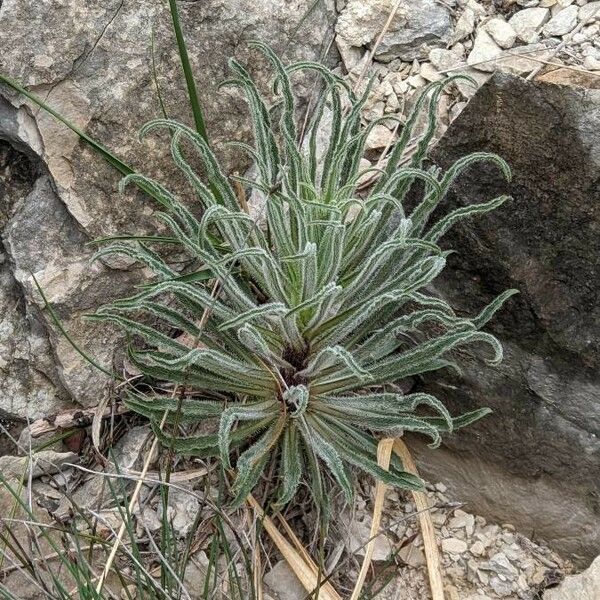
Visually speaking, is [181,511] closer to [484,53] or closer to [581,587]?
[581,587]

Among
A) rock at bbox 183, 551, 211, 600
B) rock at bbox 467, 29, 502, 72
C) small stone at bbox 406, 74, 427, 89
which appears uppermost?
rock at bbox 467, 29, 502, 72

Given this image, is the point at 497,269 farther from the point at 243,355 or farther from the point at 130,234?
the point at 130,234

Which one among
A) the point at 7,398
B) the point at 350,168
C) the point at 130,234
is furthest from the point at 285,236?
the point at 7,398

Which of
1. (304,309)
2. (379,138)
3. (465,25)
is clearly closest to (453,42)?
(465,25)

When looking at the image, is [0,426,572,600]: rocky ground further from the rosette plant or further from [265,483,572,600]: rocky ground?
the rosette plant

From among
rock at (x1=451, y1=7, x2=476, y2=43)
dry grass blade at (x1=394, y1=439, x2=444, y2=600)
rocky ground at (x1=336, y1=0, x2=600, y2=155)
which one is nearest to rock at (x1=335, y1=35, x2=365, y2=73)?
→ rocky ground at (x1=336, y1=0, x2=600, y2=155)

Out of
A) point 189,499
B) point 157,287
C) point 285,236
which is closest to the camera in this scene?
point 157,287

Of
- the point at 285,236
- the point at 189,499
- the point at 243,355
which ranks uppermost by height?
the point at 285,236

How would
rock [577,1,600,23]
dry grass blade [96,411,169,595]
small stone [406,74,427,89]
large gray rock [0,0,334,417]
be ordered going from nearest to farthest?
dry grass blade [96,411,169,595] → large gray rock [0,0,334,417] → rock [577,1,600,23] → small stone [406,74,427,89]
